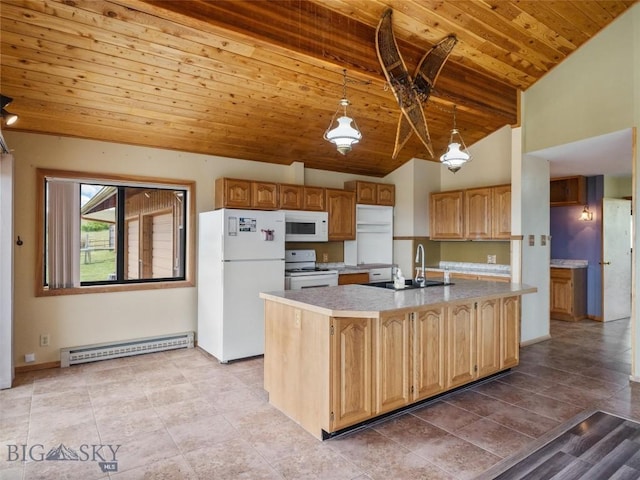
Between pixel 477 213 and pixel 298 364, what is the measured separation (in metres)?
3.96

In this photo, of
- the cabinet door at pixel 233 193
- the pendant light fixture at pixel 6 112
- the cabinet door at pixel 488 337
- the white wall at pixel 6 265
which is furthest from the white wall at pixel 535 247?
the white wall at pixel 6 265

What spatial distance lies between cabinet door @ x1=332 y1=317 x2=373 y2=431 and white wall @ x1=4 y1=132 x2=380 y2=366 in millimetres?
2849

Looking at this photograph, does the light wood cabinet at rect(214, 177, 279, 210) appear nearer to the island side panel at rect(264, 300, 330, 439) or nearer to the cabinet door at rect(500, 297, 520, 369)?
the island side panel at rect(264, 300, 330, 439)

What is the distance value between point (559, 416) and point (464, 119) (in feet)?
12.4

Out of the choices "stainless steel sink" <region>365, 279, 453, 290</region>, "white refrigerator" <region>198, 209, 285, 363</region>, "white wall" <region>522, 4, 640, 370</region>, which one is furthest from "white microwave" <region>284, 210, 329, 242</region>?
"white wall" <region>522, 4, 640, 370</region>

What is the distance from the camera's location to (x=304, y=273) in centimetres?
488

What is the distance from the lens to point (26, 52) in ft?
9.58

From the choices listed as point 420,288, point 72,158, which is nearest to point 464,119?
point 420,288

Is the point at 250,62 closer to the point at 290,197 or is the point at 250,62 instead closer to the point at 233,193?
the point at 233,193

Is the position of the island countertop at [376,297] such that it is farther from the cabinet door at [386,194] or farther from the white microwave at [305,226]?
the cabinet door at [386,194]

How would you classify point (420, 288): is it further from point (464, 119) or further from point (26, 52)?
point (26, 52)

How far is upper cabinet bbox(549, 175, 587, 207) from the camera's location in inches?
255

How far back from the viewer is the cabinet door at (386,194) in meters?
6.15

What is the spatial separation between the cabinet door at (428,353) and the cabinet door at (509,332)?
2.89 ft
